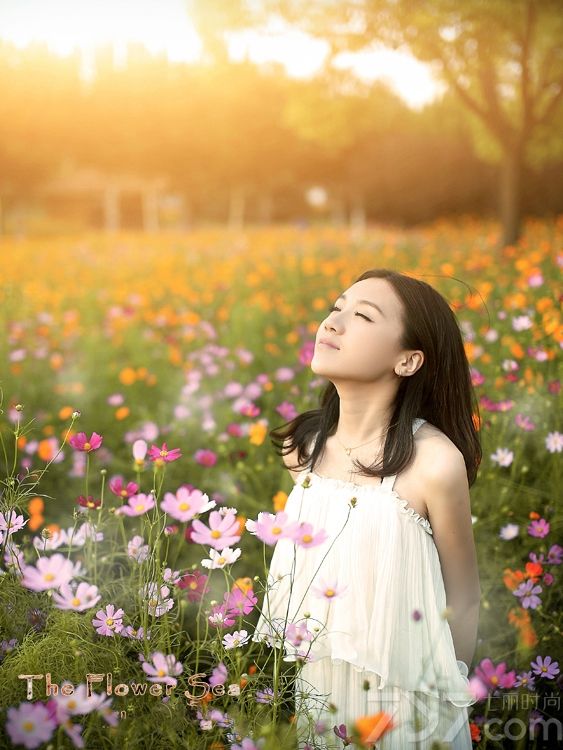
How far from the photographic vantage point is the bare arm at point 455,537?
3.95 feet

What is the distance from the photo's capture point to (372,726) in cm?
69

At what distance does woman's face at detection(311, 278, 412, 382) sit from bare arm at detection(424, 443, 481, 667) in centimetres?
19

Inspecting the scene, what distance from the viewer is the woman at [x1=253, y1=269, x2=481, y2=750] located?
1.18 m

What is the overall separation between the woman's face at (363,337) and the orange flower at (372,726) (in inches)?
24.9

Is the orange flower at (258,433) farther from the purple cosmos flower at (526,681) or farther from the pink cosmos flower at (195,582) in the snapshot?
the purple cosmos flower at (526,681)

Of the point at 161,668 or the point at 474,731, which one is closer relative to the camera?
the point at 161,668

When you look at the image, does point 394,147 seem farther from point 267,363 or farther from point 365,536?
point 365,536

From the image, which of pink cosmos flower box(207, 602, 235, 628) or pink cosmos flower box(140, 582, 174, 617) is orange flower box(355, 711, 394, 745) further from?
pink cosmos flower box(140, 582, 174, 617)

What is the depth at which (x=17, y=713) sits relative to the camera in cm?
70

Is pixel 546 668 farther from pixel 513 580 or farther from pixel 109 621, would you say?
pixel 109 621

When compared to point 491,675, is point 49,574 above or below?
above

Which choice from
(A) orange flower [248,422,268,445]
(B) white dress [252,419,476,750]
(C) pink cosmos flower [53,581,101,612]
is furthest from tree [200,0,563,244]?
(C) pink cosmos flower [53,581,101,612]

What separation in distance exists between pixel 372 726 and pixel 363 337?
72 cm

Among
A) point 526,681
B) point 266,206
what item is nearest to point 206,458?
point 526,681
